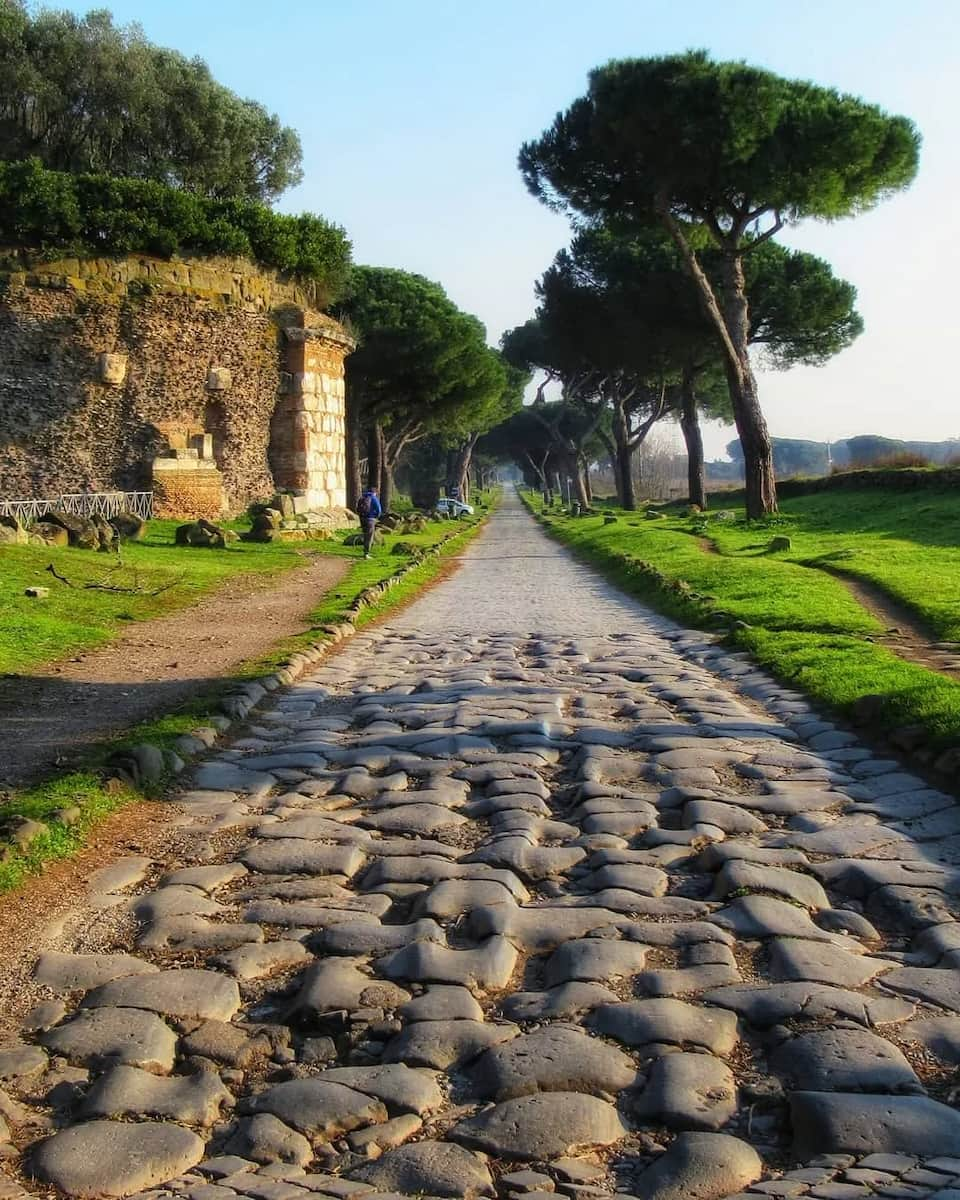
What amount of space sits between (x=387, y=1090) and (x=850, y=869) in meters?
2.28

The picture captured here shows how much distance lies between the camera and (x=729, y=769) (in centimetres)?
624

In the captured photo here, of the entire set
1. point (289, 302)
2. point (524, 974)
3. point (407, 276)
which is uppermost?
point (407, 276)

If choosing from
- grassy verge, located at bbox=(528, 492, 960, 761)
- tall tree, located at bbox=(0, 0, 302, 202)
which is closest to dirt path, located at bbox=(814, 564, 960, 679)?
grassy verge, located at bbox=(528, 492, 960, 761)

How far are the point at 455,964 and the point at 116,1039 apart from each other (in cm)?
106

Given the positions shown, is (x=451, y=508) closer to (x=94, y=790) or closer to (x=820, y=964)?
(x=94, y=790)

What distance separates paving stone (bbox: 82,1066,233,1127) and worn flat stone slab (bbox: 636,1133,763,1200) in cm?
111

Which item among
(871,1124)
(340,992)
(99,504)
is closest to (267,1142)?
(340,992)

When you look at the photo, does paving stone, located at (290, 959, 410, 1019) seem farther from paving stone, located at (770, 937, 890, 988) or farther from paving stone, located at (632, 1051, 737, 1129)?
paving stone, located at (770, 937, 890, 988)

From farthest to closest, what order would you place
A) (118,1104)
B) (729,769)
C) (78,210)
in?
(78,210)
(729,769)
(118,1104)

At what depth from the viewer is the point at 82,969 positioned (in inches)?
152

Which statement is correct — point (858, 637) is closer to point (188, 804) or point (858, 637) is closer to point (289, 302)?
point (188, 804)

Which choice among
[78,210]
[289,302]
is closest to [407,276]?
[289,302]

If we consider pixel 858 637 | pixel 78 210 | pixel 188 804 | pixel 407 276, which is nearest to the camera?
pixel 188 804

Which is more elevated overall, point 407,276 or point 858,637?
point 407,276
